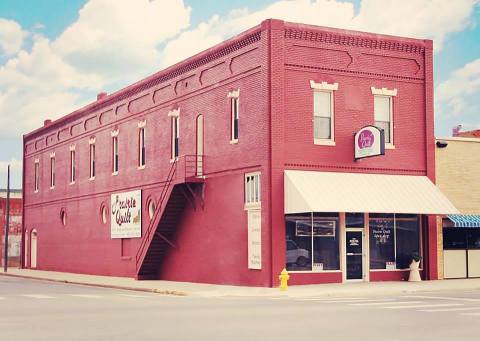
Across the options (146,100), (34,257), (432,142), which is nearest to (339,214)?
(432,142)

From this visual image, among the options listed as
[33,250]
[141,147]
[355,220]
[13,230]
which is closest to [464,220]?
[355,220]

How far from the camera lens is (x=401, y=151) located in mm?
31859

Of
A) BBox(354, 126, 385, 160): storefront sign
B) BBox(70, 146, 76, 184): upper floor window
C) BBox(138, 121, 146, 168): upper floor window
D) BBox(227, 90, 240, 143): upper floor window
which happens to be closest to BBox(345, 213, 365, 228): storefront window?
BBox(354, 126, 385, 160): storefront sign

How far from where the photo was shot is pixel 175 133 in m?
37.0

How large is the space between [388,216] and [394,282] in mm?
2524

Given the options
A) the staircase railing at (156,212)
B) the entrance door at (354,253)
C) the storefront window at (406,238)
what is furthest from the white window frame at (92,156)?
the storefront window at (406,238)

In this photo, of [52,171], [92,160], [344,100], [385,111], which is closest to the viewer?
[344,100]

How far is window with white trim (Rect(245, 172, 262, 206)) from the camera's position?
98.3 feet

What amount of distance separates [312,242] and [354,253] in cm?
186

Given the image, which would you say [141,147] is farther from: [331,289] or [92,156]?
[331,289]

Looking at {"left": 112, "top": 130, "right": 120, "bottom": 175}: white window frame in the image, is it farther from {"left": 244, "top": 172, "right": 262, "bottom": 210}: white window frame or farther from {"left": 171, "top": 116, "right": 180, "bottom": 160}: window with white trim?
{"left": 244, "top": 172, "right": 262, "bottom": 210}: white window frame

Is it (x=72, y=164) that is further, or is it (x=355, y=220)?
(x=72, y=164)

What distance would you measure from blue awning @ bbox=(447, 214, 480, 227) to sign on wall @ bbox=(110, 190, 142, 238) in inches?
603

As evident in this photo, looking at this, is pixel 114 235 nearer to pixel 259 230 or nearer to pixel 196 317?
pixel 259 230
